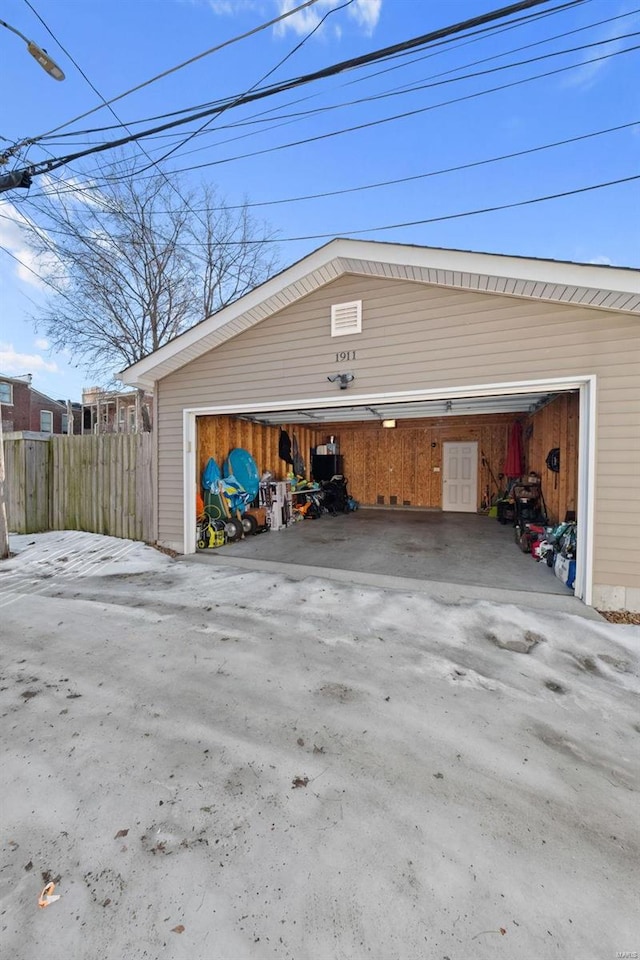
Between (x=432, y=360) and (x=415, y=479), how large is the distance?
7269mm

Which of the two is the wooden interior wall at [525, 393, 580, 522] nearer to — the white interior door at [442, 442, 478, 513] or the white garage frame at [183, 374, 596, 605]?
the white garage frame at [183, 374, 596, 605]

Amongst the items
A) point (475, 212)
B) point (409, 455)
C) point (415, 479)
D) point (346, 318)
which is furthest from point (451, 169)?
point (415, 479)

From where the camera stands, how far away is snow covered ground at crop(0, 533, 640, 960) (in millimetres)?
1217

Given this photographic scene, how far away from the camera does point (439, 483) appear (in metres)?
11.4

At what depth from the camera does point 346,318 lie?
5.09 m

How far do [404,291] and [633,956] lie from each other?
511 centimetres

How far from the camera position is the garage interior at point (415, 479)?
564cm

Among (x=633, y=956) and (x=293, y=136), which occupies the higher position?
(x=293, y=136)

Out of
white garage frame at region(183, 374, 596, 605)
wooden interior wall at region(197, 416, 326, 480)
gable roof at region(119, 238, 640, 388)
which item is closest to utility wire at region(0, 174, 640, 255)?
gable roof at region(119, 238, 640, 388)

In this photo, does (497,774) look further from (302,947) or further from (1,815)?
(1,815)

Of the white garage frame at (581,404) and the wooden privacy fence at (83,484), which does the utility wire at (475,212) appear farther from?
the wooden privacy fence at (83,484)

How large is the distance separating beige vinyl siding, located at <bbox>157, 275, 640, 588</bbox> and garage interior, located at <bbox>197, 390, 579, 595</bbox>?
74 centimetres

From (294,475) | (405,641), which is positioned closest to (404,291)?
(405,641)

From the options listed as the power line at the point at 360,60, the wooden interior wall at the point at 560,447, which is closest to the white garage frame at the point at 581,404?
the wooden interior wall at the point at 560,447
